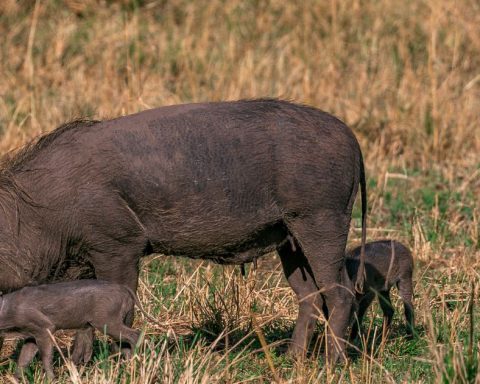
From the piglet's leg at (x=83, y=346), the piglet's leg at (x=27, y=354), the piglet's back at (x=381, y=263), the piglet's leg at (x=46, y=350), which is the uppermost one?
the piglet's leg at (x=46, y=350)

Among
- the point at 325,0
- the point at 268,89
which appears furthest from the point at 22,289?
the point at 325,0

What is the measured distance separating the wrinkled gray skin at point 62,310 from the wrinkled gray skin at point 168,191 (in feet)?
0.86

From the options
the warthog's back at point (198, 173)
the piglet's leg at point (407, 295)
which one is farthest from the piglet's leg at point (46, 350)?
the piglet's leg at point (407, 295)

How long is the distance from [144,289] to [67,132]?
5.14 ft

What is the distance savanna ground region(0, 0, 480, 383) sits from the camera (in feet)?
21.3

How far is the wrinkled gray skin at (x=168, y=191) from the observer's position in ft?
19.4

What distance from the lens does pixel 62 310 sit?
18.7 ft

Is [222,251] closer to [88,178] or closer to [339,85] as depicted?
[88,178]

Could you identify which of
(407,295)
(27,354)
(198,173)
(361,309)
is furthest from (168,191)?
(407,295)

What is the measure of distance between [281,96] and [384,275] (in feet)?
4.25

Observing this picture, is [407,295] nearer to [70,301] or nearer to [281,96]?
[281,96]

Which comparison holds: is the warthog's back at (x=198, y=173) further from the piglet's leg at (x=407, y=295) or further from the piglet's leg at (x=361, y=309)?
the piglet's leg at (x=407, y=295)

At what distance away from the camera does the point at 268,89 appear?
11.0 metres

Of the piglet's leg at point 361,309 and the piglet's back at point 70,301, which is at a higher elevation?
the piglet's back at point 70,301
